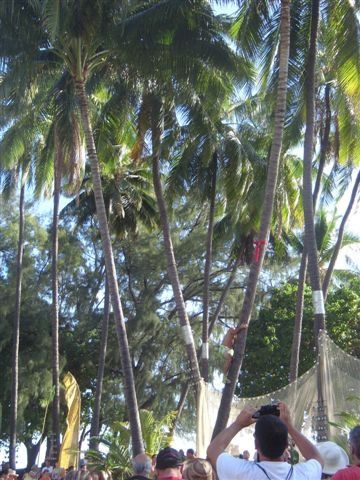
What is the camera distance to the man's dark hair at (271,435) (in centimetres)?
397

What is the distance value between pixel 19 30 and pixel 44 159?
18.5 feet

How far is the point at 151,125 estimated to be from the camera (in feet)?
62.6

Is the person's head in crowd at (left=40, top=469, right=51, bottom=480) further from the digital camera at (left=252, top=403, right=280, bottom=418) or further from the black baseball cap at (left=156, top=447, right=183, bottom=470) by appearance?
the digital camera at (left=252, top=403, right=280, bottom=418)

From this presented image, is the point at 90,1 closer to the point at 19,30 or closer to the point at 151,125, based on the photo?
the point at 19,30

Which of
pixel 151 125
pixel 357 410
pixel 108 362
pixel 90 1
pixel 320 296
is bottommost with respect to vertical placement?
pixel 357 410

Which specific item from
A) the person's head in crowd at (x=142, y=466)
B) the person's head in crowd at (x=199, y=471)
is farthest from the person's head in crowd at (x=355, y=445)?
the person's head in crowd at (x=142, y=466)

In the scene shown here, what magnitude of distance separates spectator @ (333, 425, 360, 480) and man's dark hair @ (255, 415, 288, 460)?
0.63 m

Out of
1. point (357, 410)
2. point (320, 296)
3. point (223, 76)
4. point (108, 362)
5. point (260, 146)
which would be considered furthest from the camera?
point (108, 362)

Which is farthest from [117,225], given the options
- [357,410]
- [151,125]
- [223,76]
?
[357,410]

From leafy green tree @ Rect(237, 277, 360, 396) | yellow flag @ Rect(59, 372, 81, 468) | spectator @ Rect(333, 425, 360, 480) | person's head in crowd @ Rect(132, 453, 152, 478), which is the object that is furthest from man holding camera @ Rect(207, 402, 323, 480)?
leafy green tree @ Rect(237, 277, 360, 396)

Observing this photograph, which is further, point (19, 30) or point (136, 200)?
point (136, 200)

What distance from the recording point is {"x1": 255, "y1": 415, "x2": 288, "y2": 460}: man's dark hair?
3969mm

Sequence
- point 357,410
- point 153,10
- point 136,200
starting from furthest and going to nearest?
point 136,200 < point 153,10 < point 357,410

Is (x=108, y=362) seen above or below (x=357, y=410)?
above
